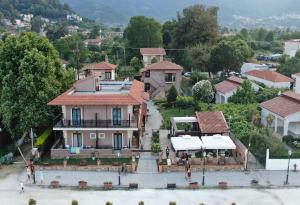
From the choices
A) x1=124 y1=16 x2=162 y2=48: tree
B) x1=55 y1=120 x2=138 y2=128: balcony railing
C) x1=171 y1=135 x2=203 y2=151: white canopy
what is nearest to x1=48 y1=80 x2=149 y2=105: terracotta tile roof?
x1=55 y1=120 x2=138 y2=128: balcony railing

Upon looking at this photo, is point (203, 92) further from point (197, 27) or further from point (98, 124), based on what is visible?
point (197, 27)

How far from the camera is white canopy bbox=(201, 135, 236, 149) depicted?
31.0 meters

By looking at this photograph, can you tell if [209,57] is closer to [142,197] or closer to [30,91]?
[30,91]

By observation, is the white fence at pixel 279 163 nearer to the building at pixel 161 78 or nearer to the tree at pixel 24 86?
the tree at pixel 24 86

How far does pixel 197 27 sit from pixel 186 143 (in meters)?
44.5

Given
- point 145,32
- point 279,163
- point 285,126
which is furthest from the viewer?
point 145,32

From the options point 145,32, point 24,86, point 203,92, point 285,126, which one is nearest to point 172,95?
point 203,92

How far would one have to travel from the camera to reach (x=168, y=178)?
29.2 meters

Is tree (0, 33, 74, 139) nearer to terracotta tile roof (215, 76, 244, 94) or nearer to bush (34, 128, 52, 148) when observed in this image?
bush (34, 128, 52, 148)

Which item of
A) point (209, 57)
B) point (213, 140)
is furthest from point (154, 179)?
point (209, 57)

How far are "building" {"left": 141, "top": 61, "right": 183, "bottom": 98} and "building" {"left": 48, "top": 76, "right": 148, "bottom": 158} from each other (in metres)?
21.2

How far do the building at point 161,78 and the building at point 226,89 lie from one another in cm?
674

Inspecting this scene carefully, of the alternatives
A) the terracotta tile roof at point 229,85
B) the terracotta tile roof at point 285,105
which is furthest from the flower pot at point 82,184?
the terracotta tile roof at point 229,85

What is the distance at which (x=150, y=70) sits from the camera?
55.3m
